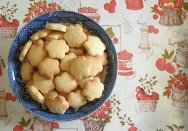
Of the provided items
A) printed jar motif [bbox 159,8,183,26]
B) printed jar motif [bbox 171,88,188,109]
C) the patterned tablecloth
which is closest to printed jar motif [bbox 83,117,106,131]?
the patterned tablecloth

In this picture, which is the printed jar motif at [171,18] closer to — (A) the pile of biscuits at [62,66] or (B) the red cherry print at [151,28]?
(B) the red cherry print at [151,28]

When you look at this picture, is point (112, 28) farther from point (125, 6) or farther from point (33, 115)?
point (33, 115)

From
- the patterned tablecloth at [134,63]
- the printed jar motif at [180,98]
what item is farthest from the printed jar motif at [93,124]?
the printed jar motif at [180,98]

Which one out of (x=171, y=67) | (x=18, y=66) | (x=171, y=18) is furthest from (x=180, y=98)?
(x=18, y=66)

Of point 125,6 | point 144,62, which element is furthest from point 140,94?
point 125,6

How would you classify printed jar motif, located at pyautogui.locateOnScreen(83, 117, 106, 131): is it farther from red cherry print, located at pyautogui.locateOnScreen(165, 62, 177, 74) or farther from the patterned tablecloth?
red cherry print, located at pyautogui.locateOnScreen(165, 62, 177, 74)

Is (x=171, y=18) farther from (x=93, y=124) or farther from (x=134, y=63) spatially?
(x=93, y=124)
